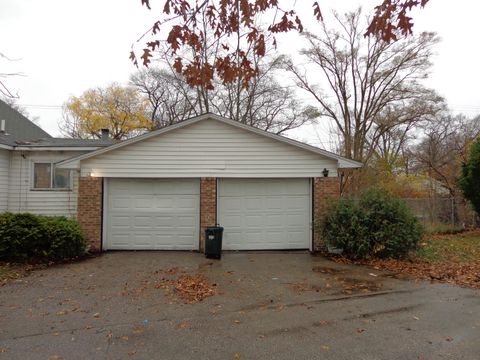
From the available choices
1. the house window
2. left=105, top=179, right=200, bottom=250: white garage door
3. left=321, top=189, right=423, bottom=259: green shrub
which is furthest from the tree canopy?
the house window

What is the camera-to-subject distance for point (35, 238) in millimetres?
9500

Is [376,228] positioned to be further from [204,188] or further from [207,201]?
[204,188]

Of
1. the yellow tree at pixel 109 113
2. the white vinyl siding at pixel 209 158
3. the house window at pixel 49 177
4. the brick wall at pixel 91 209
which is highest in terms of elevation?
the yellow tree at pixel 109 113

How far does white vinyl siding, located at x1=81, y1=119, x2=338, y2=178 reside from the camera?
11.2 metres

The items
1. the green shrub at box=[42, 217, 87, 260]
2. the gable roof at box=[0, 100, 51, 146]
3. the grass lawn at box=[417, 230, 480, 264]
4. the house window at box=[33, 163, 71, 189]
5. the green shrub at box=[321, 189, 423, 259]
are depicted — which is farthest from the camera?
the gable roof at box=[0, 100, 51, 146]

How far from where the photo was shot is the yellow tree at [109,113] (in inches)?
1308

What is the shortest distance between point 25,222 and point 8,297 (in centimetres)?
339

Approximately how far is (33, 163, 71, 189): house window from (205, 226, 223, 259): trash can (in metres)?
5.81

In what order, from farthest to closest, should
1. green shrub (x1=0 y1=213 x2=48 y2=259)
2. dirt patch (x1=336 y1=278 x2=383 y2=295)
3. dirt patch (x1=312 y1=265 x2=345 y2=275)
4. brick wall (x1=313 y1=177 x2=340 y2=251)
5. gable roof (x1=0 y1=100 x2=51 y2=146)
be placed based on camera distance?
gable roof (x1=0 y1=100 x2=51 y2=146) < brick wall (x1=313 y1=177 x2=340 y2=251) < green shrub (x1=0 y1=213 x2=48 y2=259) < dirt patch (x1=312 y1=265 x2=345 y2=275) < dirt patch (x1=336 y1=278 x2=383 y2=295)

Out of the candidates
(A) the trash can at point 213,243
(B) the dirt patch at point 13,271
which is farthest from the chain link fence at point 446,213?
(B) the dirt patch at point 13,271

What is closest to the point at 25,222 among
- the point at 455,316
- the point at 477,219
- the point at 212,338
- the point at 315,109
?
the point at 212,338

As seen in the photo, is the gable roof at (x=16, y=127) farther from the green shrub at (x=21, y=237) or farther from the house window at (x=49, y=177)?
the green shrub at (x=21, y=237)

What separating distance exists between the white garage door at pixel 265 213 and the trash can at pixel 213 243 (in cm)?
105

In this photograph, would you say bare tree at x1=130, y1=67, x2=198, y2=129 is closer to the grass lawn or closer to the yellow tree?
the yellow tree
